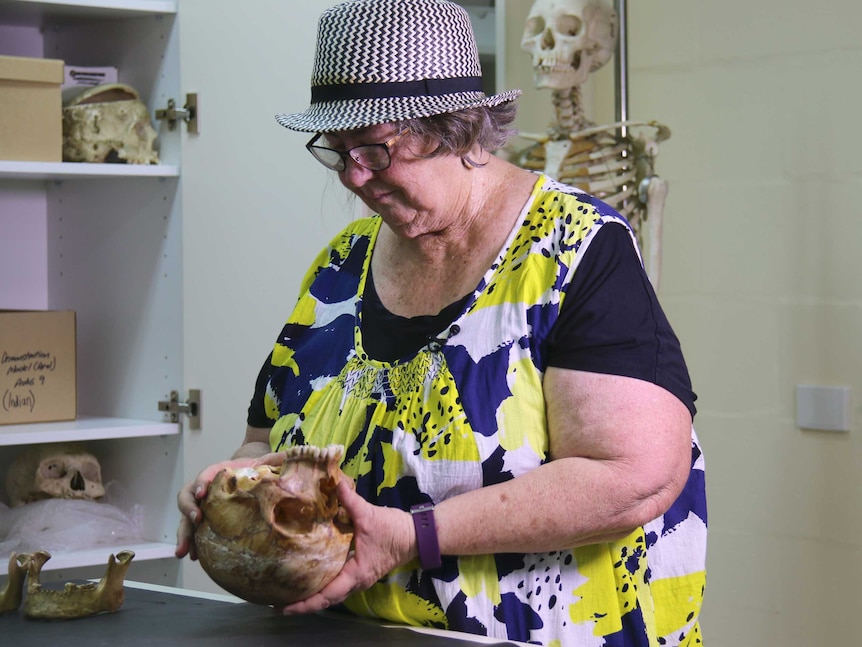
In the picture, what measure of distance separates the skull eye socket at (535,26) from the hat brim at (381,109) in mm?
1167

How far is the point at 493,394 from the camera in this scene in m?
1.26

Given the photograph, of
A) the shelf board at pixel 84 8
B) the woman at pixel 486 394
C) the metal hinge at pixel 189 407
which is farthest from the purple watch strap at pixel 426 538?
the shelf board at pixel 84 8

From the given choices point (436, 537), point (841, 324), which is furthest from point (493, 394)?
point (841, 324)

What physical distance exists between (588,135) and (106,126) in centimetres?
101

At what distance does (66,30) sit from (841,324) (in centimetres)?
185

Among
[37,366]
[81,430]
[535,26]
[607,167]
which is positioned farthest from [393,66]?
[37,366]

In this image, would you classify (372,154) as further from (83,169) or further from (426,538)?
(83,169)

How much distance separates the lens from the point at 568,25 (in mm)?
2396

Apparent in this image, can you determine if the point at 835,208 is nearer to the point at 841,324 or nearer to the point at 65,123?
the point at 841,324

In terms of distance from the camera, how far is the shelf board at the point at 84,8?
2379 millimetres

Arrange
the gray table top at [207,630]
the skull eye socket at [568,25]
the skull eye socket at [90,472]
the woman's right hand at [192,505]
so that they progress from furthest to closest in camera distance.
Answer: the skull eye socket at [90,472], the skull eye socket at [568,25], the woman's right hand at [192,505], the gray table top at [207,630]

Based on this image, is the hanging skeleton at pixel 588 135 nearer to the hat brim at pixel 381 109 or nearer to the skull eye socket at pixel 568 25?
the skull eye socket at pixel 568 25

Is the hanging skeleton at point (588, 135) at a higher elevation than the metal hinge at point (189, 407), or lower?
higher

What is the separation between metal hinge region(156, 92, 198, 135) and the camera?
2408mm
